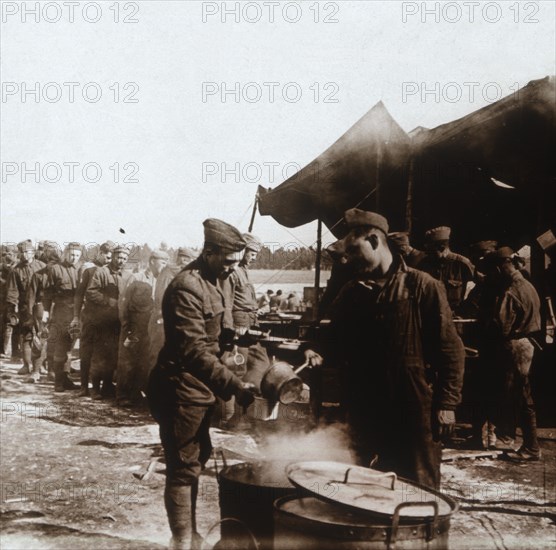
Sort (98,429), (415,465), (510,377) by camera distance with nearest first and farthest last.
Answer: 1. (415,465)
2. (510,377)
3. (98,429)

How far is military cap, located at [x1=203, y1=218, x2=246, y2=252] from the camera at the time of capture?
423 cm

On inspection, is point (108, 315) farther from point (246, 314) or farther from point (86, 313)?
point (246, 314)

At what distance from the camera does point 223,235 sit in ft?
13.9

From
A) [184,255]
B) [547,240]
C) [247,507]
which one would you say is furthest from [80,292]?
[547,240]

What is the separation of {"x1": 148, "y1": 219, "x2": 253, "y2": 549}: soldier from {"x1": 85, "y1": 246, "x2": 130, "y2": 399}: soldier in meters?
6.04

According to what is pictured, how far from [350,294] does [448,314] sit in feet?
2.45

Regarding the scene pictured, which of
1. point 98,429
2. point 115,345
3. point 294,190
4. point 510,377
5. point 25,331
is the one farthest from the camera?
point 25,331

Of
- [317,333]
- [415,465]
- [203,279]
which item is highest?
[203,279]

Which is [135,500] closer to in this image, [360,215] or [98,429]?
[98,429]

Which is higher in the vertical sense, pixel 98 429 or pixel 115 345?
pixel 115 345

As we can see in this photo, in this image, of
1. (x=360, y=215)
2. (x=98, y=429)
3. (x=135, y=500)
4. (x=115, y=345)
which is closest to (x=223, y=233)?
(x=360, y=215)

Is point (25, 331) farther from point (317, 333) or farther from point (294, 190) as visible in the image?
point (317, 333)

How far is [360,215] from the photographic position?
4.27 metres

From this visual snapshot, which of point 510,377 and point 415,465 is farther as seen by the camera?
point 510,377
